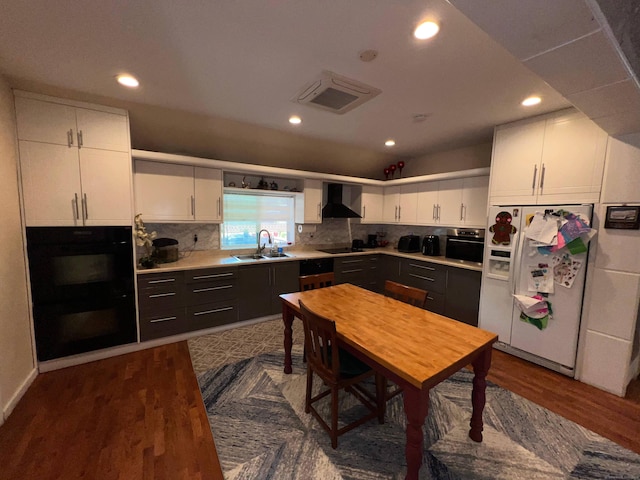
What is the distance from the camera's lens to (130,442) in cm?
163

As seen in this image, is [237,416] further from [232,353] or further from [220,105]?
[220,105]

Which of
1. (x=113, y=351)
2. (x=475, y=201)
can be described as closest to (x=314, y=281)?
(x=113, y=351)

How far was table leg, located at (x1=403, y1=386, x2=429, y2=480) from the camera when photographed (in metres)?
1.16

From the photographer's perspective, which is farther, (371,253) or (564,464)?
(371,253)

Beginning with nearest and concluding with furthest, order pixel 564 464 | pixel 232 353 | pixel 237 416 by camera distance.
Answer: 1. pixel 564 464
2. pixel 237 416
3. pixel 232 353

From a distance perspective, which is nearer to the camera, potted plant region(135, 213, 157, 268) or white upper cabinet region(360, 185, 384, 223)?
potted plant region(135, 213, 157, 268)

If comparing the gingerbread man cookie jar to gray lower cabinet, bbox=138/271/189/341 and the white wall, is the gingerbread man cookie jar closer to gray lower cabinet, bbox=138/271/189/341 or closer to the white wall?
gray lower cabinet, bbox=138/271/189/341

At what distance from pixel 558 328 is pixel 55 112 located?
4.91 metres

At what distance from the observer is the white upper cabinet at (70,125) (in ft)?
6.93

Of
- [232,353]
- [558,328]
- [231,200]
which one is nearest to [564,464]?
[558,328]

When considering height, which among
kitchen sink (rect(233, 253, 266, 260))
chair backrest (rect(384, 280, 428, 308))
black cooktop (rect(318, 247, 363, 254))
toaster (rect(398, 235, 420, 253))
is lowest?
chair backrest (rect(384, 280, 428, 308))

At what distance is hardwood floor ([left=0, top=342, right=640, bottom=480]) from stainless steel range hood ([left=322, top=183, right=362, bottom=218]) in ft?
8.64

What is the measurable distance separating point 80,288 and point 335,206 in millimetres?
3235

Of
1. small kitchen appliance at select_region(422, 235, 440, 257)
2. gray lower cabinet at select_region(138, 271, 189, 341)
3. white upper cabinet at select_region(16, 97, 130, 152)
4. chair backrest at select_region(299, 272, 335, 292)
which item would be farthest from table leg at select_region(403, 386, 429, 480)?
white upper cabinet at select_region(16, 97, 130, 152)
